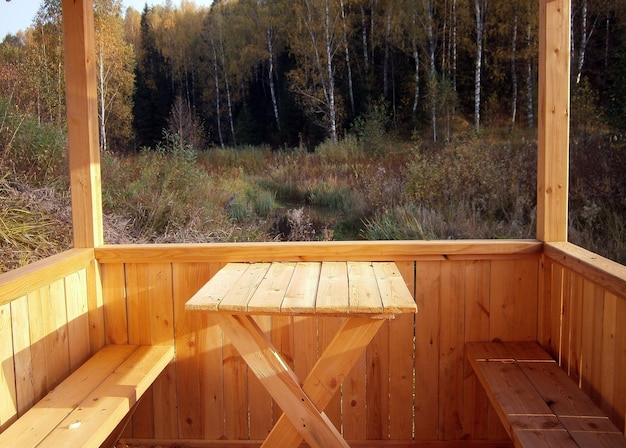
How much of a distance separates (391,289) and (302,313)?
0.38 metres

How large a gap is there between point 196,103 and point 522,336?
7450mm

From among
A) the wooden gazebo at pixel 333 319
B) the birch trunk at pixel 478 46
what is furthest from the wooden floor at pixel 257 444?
the birch trunk at pixel 478 46

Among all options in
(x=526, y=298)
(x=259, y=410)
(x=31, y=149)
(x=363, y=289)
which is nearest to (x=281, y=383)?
(x=363, y=289)

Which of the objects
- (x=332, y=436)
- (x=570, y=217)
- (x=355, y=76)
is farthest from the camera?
(x=355, y=76)

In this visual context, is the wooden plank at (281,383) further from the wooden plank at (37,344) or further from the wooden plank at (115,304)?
the wooden plank at (115,304)

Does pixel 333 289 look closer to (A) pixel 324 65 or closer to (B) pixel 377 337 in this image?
(B) pixel 377 337

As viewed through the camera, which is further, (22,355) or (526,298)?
(526,298)

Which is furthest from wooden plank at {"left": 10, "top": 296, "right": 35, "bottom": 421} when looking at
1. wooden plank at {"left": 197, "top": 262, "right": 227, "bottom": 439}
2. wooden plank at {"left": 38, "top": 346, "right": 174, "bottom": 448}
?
wooden plank at {"left": 197, "top": 262, "right": 227, "bottom": 439}

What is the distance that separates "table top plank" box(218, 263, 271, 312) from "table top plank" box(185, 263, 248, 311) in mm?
16

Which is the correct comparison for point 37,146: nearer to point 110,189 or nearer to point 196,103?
point 110,189

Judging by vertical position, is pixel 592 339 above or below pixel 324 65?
below

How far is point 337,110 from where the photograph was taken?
8.67m

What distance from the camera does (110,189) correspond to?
19.0ft

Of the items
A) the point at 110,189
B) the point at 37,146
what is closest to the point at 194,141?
the point at 110,189
